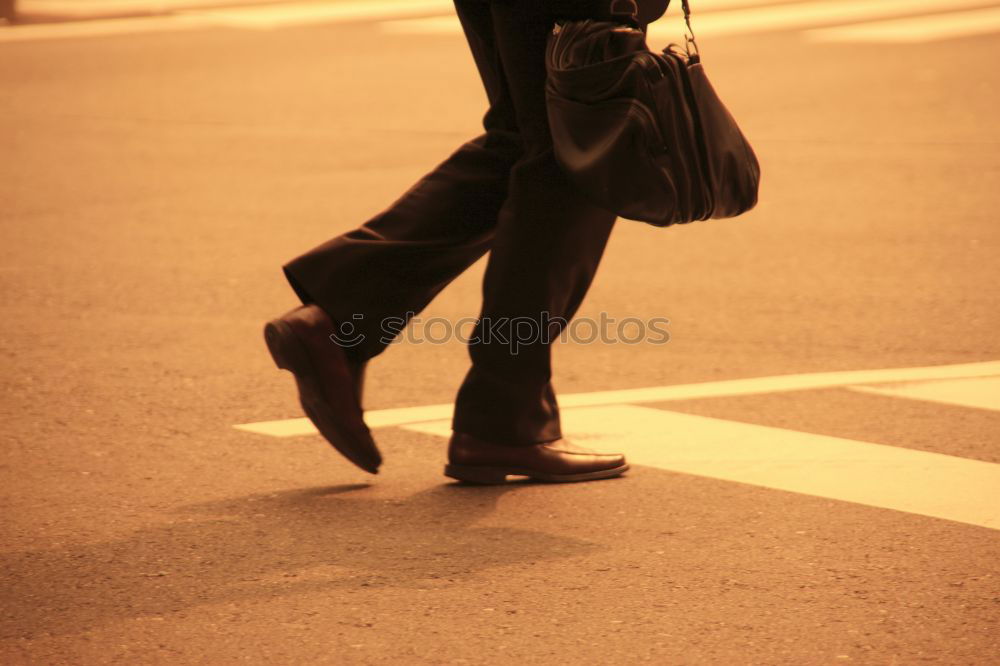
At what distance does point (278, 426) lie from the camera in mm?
4797

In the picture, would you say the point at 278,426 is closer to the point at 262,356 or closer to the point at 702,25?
the point at 262,356

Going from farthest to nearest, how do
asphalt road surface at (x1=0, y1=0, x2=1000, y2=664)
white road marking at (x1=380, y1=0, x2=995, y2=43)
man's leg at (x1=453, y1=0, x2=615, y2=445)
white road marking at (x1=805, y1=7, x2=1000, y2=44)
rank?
white road marking at (x1=380, y1=0, x2=995, y2=43), white road marking at (x1=805, y1=7, x2=1000, y2=44), man's leg at (x1=453, y1=0, x2=615, y2=445), asphalt road surface at (x1=0, y1=0, x2=1000, y2=664)

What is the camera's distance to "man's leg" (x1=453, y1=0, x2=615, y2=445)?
159 inches

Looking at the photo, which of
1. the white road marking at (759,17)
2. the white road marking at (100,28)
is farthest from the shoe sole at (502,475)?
the white road marking at (100,28)

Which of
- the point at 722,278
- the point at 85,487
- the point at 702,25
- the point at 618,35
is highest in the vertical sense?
the point at 702,25

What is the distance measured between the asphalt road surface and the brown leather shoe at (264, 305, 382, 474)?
136mm

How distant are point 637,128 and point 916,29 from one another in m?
13.0

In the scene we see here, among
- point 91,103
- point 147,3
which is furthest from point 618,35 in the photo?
point 147,3

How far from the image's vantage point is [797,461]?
14.5ft

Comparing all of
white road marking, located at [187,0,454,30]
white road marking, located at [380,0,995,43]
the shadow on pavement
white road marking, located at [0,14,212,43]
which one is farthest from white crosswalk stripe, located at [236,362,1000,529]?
white road marking, located at [187,0,454,30]

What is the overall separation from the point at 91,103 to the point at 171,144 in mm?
1936

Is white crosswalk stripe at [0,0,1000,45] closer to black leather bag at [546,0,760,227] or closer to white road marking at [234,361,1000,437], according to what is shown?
white road marking at [234,361,1000,437]

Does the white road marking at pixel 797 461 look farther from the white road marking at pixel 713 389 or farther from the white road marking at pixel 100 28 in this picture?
the white road marking at pixel 100 28

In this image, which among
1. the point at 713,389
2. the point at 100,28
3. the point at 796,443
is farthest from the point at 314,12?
the point at 796,443
